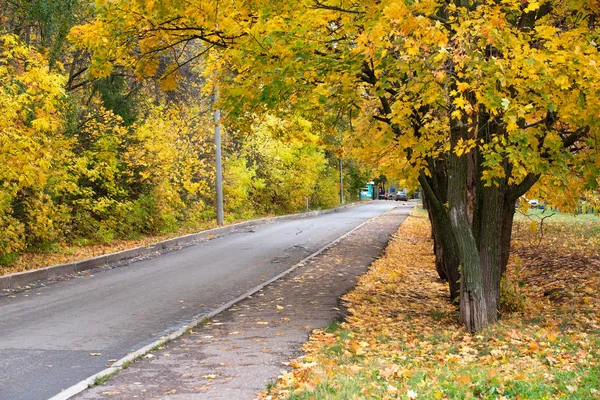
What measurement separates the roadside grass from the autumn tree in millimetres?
1019

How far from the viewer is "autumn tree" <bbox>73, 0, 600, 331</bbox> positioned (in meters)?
7.70

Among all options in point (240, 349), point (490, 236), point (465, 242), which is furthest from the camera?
point (490, 236)

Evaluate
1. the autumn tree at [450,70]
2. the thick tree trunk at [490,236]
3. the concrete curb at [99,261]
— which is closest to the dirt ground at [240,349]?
the thick tree trunk at [490,236]

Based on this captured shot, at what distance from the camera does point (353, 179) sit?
262ft

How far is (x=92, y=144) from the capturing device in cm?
2164

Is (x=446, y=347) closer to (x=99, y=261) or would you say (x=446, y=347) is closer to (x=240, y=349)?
(x=240, y=349)

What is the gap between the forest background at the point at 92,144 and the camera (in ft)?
47.5

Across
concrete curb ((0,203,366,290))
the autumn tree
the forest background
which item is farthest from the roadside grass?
concrete curb ((0,203,366,290))

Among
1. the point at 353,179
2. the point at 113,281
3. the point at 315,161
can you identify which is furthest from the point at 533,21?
the point at 353,179

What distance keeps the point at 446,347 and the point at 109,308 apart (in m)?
5.77

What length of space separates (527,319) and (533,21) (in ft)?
15.4

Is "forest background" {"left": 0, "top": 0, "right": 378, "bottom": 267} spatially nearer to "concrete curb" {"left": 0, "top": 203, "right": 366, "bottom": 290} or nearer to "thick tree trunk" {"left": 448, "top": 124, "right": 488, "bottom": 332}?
"concrete curb" {"left": 0, "top": 203, "right": 366, "bottom": 290}

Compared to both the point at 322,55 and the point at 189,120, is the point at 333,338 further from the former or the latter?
the point at 189,120

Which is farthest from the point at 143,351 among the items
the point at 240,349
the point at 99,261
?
the point at 99,261
